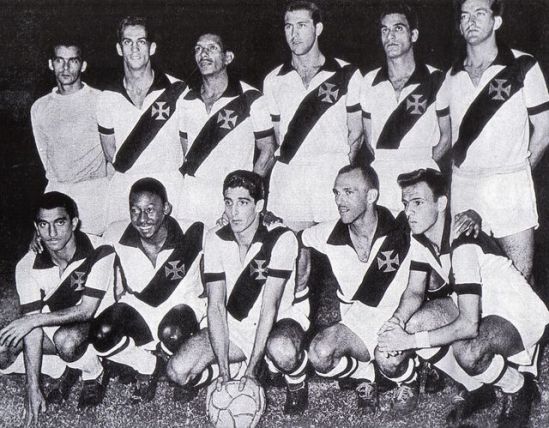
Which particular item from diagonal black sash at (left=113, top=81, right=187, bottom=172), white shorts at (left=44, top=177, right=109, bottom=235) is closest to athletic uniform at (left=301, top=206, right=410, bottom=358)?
diagonal black sash at (left=113, top=81, right=187, bottom=172)

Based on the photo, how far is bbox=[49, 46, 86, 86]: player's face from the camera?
3420 millimetres

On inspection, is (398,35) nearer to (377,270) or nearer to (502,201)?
(502,201)

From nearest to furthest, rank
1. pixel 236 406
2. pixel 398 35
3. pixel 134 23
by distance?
1. pixel 236 406
2. pixel 398 35
3. pixel 134 23

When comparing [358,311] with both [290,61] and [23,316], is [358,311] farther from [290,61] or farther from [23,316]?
[23,316]

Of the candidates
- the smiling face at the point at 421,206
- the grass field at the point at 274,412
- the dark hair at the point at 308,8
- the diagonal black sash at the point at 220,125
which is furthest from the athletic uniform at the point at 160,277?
the dark hair at the point at 308,8

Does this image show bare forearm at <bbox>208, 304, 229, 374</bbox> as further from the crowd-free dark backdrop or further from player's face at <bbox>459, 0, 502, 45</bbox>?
player's face at <bbox>459, 0, 502, 45</bbox>

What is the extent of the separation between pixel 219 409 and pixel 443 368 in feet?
3.42

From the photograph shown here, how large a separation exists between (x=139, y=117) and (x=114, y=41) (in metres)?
0.39

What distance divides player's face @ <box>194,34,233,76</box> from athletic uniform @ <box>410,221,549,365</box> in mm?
1310

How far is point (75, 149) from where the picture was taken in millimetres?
3475

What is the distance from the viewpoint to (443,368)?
10.4ft

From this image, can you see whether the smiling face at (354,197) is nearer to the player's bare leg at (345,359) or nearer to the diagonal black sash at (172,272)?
the player's bare leg at (345,359)

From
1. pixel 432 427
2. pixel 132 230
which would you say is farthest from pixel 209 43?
pixel 432 427

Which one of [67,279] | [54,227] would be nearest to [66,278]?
[67,279]
